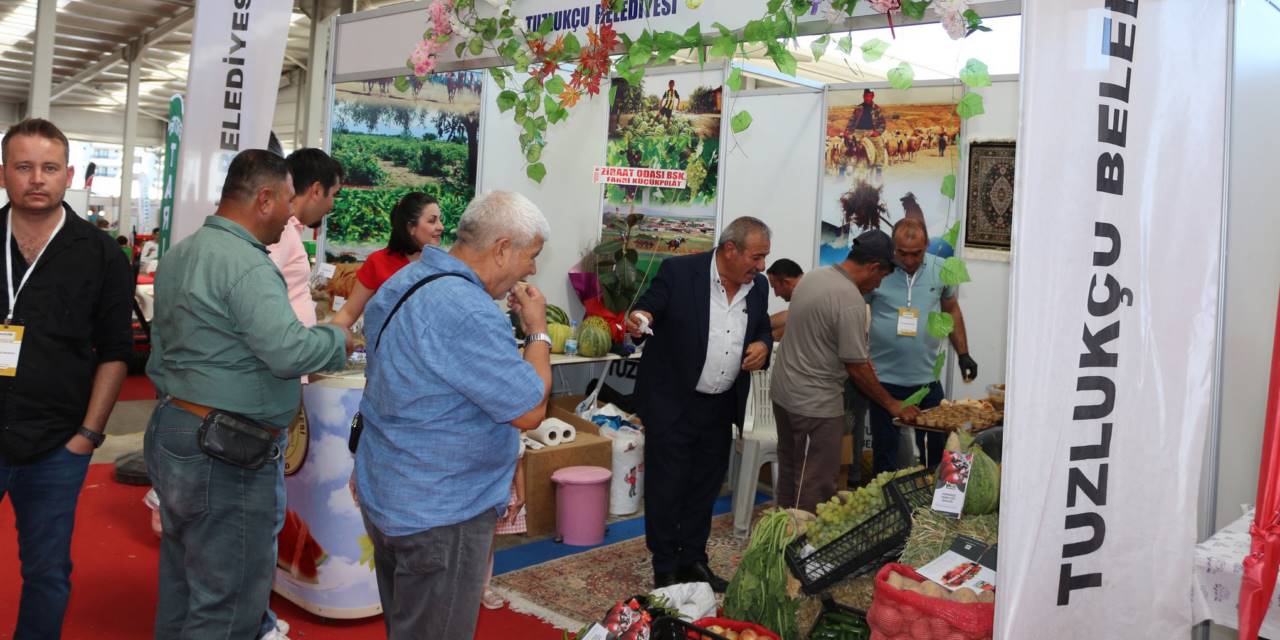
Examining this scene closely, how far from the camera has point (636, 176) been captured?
624 cm

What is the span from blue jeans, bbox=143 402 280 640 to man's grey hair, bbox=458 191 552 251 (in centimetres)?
91

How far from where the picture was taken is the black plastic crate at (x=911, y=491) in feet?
9.57

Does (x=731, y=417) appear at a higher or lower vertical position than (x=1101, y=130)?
lower

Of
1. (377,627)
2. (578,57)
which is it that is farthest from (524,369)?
(578,57)

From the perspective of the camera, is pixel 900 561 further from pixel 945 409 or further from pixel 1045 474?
pixel 945 409

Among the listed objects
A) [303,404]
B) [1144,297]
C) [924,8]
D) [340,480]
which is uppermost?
[924,8]

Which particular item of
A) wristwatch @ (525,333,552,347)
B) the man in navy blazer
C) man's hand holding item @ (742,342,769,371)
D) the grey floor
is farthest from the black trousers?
the grey floor

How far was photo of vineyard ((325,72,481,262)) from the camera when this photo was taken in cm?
601

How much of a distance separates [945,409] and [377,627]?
2.50m

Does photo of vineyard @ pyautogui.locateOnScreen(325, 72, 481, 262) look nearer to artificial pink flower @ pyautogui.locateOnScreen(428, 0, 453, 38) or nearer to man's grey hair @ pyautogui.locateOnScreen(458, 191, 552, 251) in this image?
artificial pink flower @ pyautogui.locateOnScreen(428, 0, 453, 38)

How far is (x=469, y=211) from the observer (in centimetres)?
218

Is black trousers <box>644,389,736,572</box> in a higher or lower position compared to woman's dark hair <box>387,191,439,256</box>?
lower

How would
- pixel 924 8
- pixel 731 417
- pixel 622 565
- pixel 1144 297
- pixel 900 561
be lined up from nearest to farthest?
1. pixel 1144 297
2. pixel 900 561
3. pixel 924 8
4. pixel 731 417
5. pixel 622 565

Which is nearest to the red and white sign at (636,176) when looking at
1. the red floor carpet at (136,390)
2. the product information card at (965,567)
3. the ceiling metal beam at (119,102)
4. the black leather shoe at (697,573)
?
the black leather shoe at (697,573)
